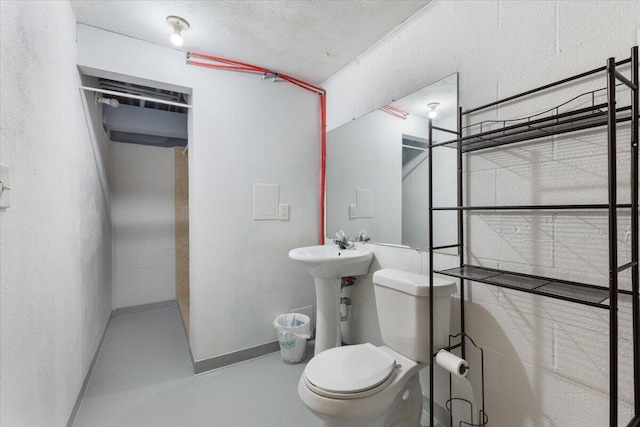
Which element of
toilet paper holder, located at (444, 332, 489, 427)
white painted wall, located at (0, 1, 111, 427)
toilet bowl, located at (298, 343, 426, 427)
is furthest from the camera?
toilet paper holder, located at (444, 332, 489, 427)

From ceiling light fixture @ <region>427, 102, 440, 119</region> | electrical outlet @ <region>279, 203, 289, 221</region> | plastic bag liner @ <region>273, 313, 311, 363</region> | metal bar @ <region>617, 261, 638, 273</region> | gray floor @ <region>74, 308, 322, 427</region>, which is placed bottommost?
gray floor @ <region>74, 308, 322, 427</region>

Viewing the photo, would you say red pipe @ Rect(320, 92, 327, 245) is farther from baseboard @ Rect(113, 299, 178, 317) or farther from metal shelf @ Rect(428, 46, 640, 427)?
baseboard @ Rect(113, 299, 178, 317)

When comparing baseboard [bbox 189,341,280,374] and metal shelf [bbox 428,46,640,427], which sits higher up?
metal shelf [bbox 428,46,640,427]

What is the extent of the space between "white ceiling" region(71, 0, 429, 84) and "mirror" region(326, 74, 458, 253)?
498 millimetres

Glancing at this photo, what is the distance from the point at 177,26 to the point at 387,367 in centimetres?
225

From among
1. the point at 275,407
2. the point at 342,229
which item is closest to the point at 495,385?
the point at 275,407

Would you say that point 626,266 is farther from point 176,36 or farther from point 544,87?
point 176,36

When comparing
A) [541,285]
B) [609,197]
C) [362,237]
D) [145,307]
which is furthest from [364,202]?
[145,307]

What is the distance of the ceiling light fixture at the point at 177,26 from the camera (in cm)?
168

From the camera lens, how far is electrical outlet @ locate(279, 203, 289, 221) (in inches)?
94.1

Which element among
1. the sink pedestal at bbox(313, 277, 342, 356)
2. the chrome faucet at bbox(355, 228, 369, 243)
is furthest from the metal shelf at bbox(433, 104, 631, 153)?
the sink pedestal at bbox(313, 277, 342, 356)

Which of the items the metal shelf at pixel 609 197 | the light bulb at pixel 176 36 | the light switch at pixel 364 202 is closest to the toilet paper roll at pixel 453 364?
the metal shelf at pixel 609 197

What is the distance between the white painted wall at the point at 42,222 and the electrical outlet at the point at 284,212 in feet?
4.42

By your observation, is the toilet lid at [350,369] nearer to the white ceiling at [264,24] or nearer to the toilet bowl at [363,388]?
the toilet bowl at [363,388]
